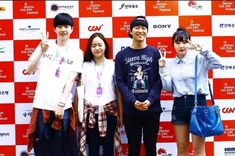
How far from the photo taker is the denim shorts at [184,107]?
333cm

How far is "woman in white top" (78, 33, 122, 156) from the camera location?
11.4ft

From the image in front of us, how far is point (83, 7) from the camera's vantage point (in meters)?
3.88

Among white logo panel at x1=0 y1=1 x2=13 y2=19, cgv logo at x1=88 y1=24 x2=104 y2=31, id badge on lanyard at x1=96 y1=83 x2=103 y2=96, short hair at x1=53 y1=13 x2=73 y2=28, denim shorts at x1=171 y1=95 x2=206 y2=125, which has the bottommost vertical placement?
denim shorts at x1=171 y1=95 x2=206 y2=125

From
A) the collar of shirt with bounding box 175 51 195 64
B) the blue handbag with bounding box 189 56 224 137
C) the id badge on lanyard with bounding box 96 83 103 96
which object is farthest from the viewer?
the id badge on lanyard with bounding box 96 83 103 96

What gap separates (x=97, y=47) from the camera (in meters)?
3.53

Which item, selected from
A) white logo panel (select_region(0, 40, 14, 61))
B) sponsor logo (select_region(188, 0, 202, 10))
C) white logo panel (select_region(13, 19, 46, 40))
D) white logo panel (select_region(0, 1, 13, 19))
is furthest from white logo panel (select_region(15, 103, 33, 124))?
sponsor logo (select_region(188, 0, 202, 10))

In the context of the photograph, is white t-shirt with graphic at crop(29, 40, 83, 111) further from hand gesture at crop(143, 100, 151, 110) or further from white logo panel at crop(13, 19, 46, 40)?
hand gesture at crop(143, 100, 151, 110)

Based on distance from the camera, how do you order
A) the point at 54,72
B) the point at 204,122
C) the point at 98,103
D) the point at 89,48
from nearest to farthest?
the point at 204,122, the point at 54,72, the point at 98,103, the point at 89,48

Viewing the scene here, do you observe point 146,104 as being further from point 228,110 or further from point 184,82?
point 228,110

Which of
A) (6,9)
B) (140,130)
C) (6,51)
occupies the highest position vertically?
(6,9)

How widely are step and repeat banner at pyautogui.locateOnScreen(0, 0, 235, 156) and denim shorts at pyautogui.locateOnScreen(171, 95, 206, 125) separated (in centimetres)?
51

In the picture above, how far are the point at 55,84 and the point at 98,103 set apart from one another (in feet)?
1.48

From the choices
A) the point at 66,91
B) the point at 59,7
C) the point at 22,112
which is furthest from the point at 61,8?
the point at 22,112

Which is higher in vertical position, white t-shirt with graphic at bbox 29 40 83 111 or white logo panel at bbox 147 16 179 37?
white logo panel at bbox 147 16 179 37
